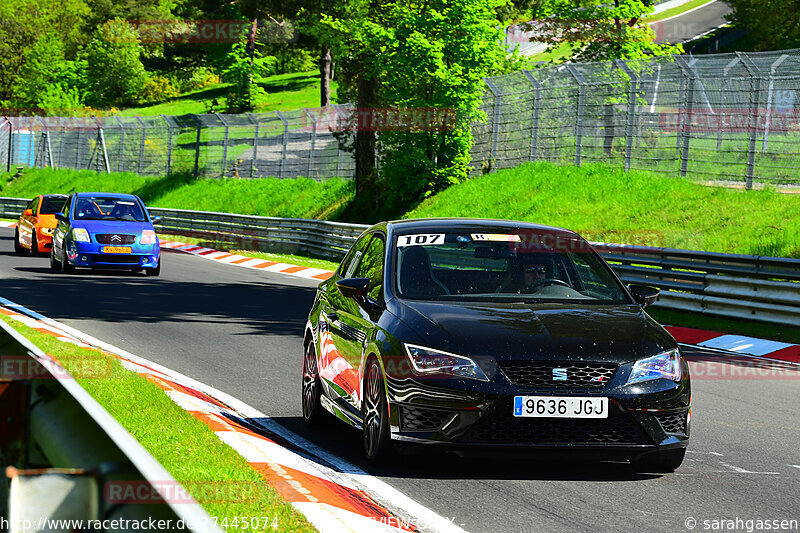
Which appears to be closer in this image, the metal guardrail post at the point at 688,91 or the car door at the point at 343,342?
the car door at the point at 343,342

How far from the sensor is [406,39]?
30.8 meters

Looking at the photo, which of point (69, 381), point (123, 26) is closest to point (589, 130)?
point (69, 381)

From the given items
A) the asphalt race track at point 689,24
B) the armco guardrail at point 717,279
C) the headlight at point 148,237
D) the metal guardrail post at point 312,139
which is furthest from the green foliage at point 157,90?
the armco guardrail at point 717,279

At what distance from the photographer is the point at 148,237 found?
75.0ft

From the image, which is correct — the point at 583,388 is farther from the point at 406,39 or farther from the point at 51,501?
the point at 406,39

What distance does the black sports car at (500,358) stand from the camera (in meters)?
6.29

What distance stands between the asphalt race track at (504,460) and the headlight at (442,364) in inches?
24.8

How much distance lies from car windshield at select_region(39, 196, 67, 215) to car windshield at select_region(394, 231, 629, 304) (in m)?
21.4

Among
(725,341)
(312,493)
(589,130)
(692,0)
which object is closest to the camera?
(312,493)

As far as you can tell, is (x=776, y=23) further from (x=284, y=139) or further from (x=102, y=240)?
(x=102, y=240)

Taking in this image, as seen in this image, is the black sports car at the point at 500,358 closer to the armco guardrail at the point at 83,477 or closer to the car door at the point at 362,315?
the car door at the point at 362,315

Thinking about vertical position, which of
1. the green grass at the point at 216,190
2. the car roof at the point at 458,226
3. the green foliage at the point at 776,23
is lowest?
the green grass at the point at 216,190

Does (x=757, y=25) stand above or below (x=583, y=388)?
above

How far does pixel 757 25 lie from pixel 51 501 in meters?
62.1
